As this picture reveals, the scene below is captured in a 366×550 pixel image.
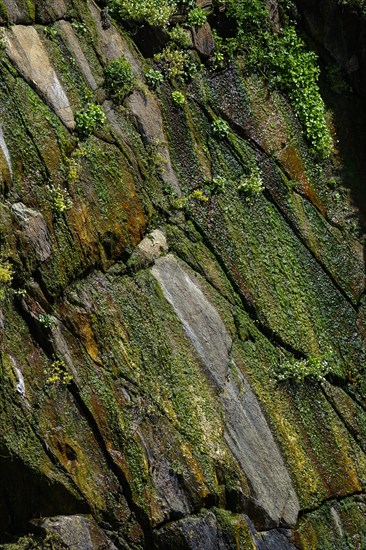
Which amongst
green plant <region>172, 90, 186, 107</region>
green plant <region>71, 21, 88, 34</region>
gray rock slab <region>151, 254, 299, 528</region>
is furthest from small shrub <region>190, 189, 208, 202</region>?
green plant <region>71, 21, 88, 34</region>

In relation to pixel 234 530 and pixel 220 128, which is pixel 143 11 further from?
pixel 234 530

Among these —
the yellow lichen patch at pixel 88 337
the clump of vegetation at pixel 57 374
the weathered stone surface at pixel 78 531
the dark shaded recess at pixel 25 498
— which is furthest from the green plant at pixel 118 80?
the weathered stone surface at pixel 78 531

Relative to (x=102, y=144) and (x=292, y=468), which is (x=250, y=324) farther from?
(x=102, y=144)

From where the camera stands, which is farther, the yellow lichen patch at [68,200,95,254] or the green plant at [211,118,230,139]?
the green plant at [211,118,230,139]

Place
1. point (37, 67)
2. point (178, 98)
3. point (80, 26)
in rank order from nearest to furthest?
point (37, 67), point (80, 26), point (178, 98)

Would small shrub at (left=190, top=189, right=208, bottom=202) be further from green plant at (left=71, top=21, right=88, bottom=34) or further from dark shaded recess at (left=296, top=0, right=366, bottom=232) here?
dark shaded recess at (left=296, top=0, right=366, bottom=232)

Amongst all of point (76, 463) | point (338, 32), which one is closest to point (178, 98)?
point (338, 32)

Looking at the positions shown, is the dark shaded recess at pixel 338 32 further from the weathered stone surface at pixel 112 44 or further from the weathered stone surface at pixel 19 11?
the weathered stone surface at pixel 19 11
